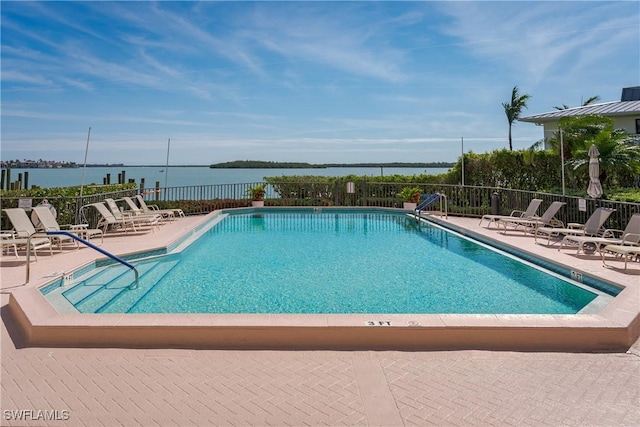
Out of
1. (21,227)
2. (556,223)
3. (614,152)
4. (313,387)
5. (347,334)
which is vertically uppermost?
(614,152)

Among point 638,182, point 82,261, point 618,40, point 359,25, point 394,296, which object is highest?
point 359,25

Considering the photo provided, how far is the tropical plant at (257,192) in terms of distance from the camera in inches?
653

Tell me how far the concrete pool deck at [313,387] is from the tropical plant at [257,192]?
13.1m

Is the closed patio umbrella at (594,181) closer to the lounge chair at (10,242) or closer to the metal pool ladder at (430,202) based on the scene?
the metal pool ladder at (430,202)

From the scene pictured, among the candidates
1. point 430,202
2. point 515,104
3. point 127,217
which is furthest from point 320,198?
point 515,104

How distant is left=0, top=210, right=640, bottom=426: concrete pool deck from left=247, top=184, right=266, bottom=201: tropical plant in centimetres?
1309

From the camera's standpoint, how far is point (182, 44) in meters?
12.4

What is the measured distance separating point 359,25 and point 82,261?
8.89 m

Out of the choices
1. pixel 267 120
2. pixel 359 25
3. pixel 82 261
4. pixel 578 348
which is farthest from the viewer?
pixel 267 120

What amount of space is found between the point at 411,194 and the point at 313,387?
43.0ft

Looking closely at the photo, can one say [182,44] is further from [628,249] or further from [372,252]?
[628,249]

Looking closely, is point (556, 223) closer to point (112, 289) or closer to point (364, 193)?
point (364, 193)

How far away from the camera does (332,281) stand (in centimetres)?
625

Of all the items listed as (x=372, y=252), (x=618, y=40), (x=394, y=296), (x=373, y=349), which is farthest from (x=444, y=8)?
(x=373, y=349)
